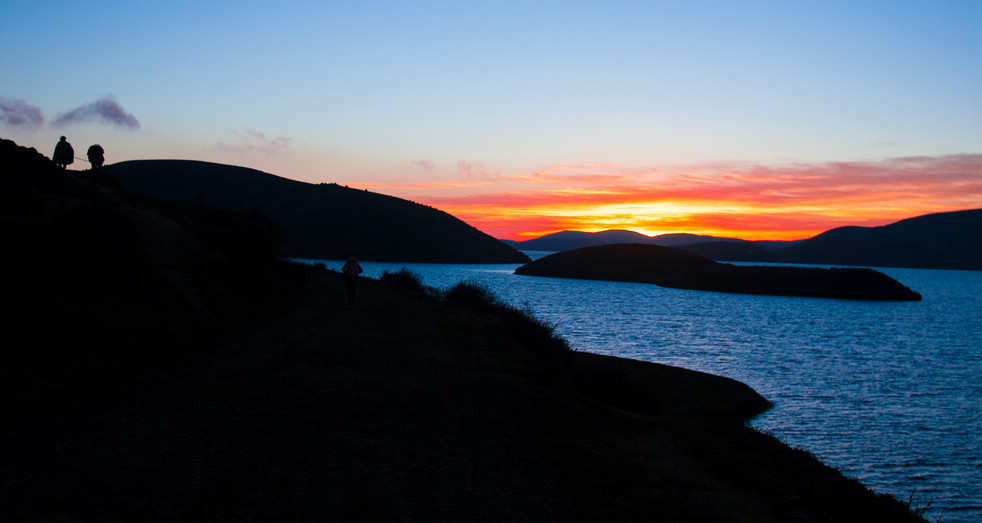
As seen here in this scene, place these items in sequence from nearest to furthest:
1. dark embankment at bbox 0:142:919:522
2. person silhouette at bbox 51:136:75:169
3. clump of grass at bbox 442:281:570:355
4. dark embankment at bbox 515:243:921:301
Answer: dark embankment at bbox 0:142:919:522 → clump of grass at bbox 442:281:570:355 → person silhouette at bbox 51:136:75:169 → dark embankment at bbox 515:243:921:301

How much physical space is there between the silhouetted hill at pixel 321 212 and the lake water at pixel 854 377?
106m

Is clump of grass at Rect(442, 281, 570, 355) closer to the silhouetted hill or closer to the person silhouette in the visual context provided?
the person silhouette

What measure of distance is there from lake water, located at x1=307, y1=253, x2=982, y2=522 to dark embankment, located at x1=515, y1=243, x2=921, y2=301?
149ft

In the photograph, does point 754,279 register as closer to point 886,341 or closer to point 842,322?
point 842,322

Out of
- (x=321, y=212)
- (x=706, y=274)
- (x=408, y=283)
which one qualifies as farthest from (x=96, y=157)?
(x=321, y=212)

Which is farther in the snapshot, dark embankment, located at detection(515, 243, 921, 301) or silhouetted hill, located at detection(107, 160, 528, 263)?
silhouetted hill, located at detection(107, 160, 528, 263)

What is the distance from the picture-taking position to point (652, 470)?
27.6 feet

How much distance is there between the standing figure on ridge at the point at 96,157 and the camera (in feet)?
109

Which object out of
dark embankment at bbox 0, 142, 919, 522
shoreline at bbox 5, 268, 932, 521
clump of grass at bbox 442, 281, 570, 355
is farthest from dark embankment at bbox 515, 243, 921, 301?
shoreline at bbox 5, 268, 932, 521

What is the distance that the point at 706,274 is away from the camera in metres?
119

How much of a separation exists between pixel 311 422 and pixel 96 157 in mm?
31035

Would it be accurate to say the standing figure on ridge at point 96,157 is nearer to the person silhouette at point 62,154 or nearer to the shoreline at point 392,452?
the person silhouette at point 62,154

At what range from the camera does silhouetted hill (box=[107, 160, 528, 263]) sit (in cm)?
15575

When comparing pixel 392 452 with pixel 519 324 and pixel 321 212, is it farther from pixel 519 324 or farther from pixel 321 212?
pixel 321 212
